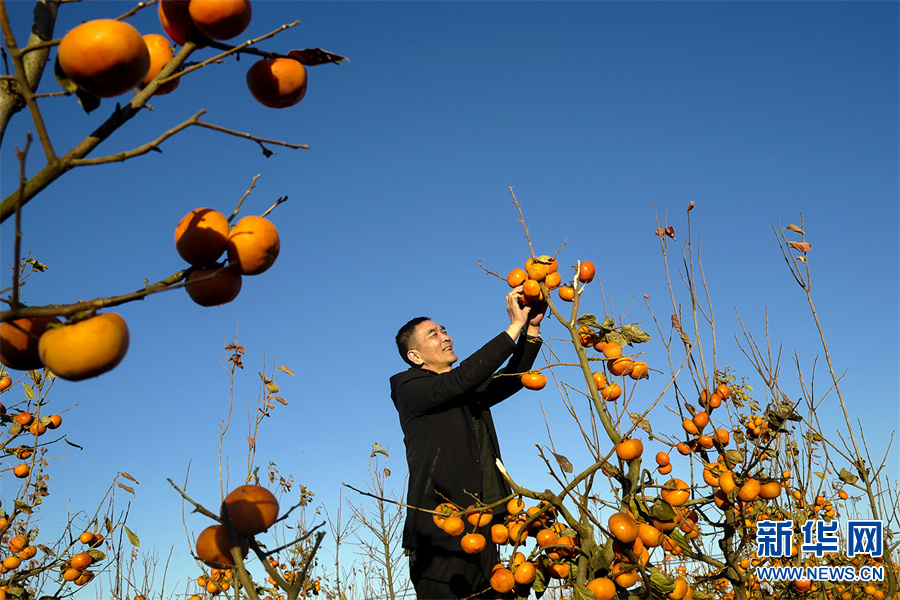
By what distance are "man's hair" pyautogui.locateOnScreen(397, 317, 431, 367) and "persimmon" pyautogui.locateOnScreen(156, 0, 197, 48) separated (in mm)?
3113

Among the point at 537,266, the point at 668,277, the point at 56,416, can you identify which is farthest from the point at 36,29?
the point at 56,416

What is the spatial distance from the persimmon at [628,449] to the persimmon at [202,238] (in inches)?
52.1

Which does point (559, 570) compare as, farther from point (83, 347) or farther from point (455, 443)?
point (83, 347)

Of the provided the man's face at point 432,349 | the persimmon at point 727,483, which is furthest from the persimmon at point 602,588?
the man's face at point 432,349

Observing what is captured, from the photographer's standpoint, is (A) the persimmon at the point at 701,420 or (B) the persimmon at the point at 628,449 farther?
(A) the persimmon at the point at 701,420

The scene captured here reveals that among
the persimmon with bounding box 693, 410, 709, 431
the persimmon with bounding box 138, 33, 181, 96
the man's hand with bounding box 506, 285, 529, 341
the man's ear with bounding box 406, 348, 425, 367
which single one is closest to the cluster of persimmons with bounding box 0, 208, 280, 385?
the persimmon with bounding box 138, 33, 181, 96

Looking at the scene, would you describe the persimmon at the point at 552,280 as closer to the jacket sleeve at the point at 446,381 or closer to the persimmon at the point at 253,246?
the jacket sleeve at the point at 446,381

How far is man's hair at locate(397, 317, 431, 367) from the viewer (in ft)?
13.4

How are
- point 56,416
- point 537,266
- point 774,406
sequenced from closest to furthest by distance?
point 537,266, point 774,406, point 56,416

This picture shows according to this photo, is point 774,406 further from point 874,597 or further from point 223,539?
point 223,539

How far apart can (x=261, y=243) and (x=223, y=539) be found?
503 mm

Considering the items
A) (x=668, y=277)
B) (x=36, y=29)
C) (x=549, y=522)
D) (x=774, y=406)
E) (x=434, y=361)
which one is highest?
(x=668, y=277)

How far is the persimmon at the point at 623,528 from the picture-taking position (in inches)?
67.9

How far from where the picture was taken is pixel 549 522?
2143 millimetres
